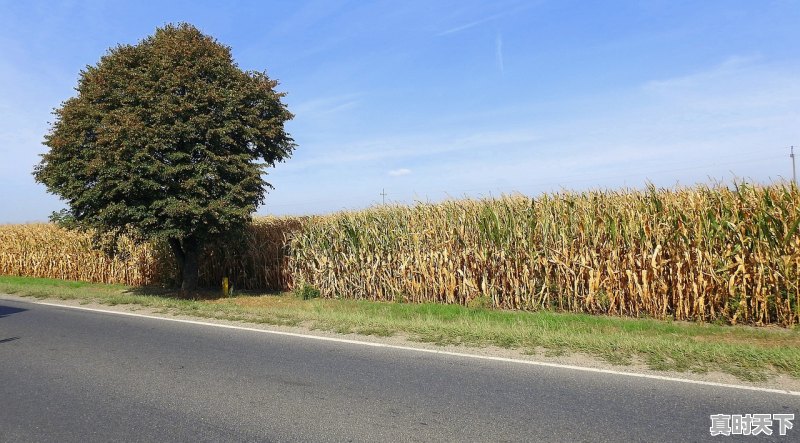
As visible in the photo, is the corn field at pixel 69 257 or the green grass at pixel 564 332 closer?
the green grass at pixel 564 332

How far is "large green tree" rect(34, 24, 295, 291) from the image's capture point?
14039 mm

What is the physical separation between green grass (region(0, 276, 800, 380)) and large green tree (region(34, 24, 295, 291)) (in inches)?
100

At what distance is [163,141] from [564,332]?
35.9 feet

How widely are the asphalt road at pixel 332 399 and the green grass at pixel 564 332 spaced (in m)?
1.10

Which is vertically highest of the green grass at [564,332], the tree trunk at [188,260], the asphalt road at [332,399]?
the tree trunk at [188,260]

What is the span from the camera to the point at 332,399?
5.55m

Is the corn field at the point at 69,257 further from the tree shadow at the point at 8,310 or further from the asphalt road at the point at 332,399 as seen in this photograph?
the asphalt road at the point at 332,399

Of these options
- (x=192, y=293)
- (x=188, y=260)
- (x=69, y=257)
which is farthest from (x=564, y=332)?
(x=69, y=257)

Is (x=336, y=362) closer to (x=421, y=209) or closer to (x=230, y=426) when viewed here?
(x=230, y=426)

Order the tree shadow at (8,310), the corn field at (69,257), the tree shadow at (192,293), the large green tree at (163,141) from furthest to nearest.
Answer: the corn field at (69,257) → the tree shadow at (192,293) → the large green tree at (163,141) → the tree shadow at (8,310)

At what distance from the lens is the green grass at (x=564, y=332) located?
6.70m

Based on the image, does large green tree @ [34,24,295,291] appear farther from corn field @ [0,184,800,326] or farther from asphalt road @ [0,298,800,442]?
asphalt road @ [0,298,800,442]

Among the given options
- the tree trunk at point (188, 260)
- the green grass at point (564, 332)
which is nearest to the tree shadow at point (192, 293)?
the tree trunk at point (188, 260)

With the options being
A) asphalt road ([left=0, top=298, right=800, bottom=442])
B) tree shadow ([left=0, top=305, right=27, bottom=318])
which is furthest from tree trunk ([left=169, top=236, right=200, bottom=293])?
asphalt road ([left=0, top=298, right=800, bottom=442])
